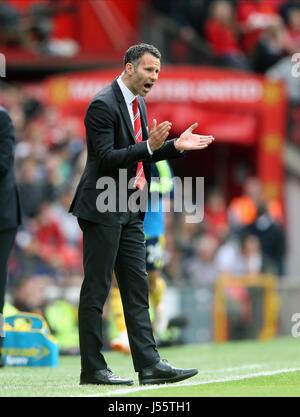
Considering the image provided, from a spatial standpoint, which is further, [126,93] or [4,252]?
[4,252]

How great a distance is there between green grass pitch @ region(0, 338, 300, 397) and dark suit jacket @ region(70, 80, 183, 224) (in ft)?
4.07

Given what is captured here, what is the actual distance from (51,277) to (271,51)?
7.62 meters

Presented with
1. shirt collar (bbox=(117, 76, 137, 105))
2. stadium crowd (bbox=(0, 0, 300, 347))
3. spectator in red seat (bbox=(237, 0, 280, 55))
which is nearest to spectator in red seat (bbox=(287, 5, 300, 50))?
stadium crowd (bbox=(0, 0, 300, 347))

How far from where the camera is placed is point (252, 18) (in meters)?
23.5

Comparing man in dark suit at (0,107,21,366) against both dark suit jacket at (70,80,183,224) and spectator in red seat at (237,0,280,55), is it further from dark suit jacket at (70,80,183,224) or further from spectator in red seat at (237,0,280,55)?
spectator in red seat at (237,0,280,55)

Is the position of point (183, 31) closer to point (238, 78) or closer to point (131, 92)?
point (238, 78)

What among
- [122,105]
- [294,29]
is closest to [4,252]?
[122,105]

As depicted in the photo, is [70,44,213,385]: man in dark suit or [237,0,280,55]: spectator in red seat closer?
[70,44,213,385]: man in dark suit

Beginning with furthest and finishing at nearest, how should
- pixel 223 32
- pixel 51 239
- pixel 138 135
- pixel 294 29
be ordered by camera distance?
pixel 223 32 → pixel 294 29 → pixel 51 239 → pixel 138 135

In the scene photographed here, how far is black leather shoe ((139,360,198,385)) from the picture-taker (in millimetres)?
9062

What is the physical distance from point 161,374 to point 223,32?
A: 1478 centimetres

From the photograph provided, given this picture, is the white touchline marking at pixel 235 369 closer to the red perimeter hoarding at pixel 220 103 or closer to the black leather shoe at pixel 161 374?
the black leather shoe at pixel 161 374

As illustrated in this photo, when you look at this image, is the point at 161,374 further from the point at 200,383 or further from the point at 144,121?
the point at 144,121

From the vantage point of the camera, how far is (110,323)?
53.2ft
